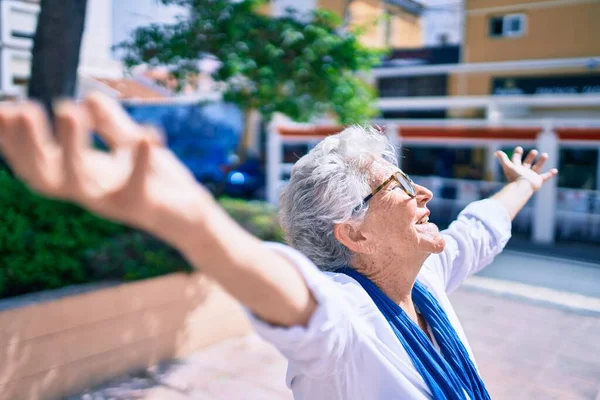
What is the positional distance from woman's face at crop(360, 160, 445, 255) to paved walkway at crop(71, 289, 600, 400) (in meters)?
2.70

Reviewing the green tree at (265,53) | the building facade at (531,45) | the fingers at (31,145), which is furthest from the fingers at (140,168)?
the building facade at (531,45)

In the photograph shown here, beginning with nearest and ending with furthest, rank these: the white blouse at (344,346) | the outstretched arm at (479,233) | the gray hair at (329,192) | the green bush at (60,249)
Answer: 1. the white blouse at (344,346)
2. the gray hair at (329,192)
3. the outstretched arm at (479,233)
4. the green bush at (60,249)

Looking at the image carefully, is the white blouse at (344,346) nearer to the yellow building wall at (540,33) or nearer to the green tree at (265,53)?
the green tree at (265,53)

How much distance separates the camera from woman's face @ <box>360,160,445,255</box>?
165 cm

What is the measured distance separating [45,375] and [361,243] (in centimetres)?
289

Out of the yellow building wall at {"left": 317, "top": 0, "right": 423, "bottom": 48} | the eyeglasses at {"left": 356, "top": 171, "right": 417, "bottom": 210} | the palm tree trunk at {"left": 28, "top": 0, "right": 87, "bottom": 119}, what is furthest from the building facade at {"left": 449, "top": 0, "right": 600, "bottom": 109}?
the eyeglasses at {"left": 356, "top": 171, "right": 417, "bottom": 210}

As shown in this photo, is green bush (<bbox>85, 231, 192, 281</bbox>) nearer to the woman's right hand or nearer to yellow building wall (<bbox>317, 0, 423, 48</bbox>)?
the woman's right hand

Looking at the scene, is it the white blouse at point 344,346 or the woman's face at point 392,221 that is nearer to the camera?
the white blouse at point 344,346

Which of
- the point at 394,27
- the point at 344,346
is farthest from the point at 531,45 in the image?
the point at 344,346

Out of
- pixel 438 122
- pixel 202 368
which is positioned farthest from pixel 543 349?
pixel 438 122

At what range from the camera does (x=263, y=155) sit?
2255 centimetres

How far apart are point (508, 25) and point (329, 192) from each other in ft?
61.4

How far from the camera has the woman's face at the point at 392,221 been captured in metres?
1.65

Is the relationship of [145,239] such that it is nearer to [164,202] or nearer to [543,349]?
[543,349]
